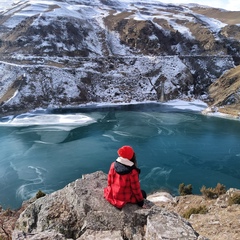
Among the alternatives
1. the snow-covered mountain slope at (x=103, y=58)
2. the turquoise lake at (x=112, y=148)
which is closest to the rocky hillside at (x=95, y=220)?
the turquoise lake at (x=112, y=148)

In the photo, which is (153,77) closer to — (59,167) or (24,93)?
(24,93)

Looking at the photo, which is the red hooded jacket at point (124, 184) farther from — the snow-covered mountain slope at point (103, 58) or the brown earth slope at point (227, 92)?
the snow-covered mountain slope at point (103, 58)

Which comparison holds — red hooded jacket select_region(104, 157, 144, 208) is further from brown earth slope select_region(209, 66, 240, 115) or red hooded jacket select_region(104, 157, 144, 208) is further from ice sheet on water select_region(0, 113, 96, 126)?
brown earth slope select_region(209, 66, 240, 115)

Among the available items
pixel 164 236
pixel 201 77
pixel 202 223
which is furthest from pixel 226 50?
pixel 164 236

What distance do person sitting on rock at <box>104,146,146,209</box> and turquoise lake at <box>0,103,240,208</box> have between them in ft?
65.4

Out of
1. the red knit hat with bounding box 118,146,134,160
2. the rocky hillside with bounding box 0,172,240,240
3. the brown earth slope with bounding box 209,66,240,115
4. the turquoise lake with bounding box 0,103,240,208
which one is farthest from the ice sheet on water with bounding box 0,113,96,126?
the red knit hat with bounding box 118,146,134,160

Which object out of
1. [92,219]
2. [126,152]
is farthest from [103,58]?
[92,219]

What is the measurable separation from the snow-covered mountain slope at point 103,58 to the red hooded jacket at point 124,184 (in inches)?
2164

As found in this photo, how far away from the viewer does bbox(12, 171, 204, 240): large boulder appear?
6.53 metres

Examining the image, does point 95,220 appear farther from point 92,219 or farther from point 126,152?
point 126,152

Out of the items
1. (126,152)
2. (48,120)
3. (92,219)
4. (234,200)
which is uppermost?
(126,152)

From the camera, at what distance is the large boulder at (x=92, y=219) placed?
6.53 metres

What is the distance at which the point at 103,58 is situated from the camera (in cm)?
8225

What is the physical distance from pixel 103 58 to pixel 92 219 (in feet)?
254
